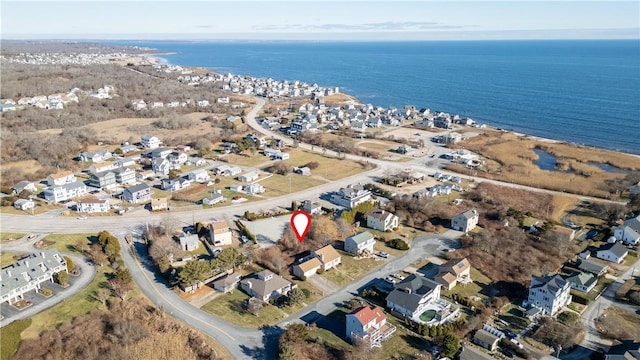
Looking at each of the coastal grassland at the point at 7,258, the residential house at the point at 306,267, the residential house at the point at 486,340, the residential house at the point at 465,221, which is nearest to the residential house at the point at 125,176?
the coastal grassland at the point at 7,258

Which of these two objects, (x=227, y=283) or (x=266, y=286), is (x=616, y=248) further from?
(x=227, y=283)

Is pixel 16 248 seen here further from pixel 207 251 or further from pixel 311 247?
pixel 311 247

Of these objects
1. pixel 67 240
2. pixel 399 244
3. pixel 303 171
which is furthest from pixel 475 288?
pixel 67 240

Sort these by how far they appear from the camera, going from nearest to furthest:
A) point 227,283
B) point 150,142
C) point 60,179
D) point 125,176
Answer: point 227,283 → point 60,179 → point 125,176 → point 150,142

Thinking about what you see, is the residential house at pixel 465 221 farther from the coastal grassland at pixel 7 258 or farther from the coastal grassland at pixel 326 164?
the coastal grassland at pixel 7 258

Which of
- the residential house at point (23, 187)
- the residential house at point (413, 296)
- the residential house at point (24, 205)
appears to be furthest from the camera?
the residential house at point (23, 187)
